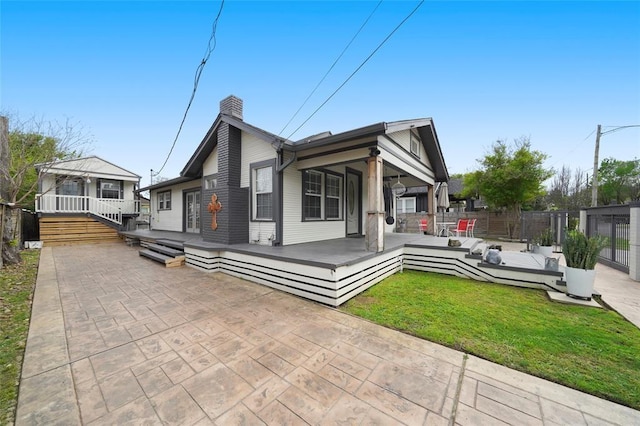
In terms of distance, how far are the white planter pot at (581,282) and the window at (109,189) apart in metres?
21.5

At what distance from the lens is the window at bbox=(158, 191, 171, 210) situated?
Result: 1274 centimetres

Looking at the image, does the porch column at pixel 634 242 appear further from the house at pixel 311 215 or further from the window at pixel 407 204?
the window at pixel 407 204

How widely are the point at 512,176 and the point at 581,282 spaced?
11128mm

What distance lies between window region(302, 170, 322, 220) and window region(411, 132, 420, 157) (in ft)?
11.1

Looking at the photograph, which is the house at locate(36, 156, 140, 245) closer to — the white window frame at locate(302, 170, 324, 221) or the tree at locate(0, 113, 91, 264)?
the tree at locate(0, 113, 91, 264)

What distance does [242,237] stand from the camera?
6965 mm

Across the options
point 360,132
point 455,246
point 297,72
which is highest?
point 297,72

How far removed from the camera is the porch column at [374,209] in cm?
531

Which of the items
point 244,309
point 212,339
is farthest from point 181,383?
point 244,309

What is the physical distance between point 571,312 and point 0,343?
24.5 feet

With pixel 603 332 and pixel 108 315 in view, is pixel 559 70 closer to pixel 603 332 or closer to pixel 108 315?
pixel 603 332

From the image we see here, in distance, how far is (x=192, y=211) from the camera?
36.9ft

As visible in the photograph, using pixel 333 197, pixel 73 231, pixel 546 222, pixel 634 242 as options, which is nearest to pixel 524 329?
pixel 634 242

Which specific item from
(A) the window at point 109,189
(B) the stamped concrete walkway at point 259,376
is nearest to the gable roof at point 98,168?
(A) the window at point 109,189
